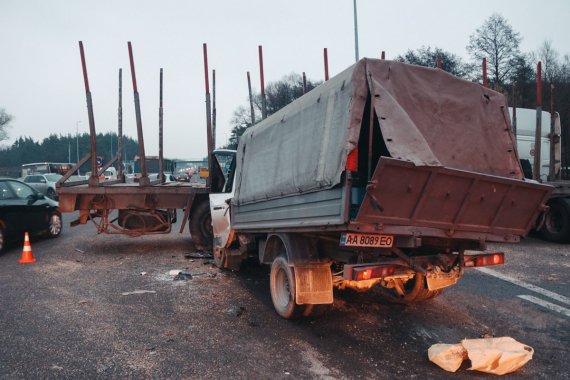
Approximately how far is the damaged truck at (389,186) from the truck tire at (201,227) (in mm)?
4289

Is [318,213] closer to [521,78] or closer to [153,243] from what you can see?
[153,243]

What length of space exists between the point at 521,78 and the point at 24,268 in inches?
1130

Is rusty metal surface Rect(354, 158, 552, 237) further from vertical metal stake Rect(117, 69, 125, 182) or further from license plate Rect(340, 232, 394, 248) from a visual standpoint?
vertical metal stake Rect(117, 69, 125, 182)

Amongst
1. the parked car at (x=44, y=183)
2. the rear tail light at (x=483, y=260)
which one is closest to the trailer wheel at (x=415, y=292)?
the rear tail light at (x=483, y=260)

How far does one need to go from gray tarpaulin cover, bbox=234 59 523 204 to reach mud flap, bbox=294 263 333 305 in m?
0.81

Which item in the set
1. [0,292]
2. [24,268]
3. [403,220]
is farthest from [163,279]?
[403,220]

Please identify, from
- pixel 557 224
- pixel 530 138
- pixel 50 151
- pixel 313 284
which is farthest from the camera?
pixel 50 151

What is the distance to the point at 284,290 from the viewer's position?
504cm

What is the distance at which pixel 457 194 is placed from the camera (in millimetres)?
3852

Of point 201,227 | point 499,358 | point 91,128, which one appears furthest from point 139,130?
point 499,358

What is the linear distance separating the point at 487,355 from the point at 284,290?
2.25 m

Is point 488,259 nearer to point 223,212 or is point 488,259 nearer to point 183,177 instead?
point 223,212

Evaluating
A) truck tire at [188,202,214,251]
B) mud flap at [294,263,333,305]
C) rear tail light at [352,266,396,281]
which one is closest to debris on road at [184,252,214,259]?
truck tire at [188,202,214,251]

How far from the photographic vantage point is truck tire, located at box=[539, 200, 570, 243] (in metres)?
9.47
